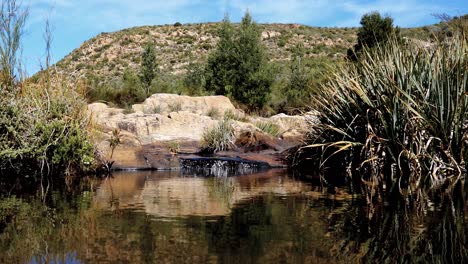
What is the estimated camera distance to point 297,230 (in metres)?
5.52

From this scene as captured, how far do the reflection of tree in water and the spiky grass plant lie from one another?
96.2 inches

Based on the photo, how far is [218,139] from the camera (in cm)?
1722

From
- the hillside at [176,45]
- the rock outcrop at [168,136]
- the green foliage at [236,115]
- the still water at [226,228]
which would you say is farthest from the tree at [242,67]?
the still water at [226,228]

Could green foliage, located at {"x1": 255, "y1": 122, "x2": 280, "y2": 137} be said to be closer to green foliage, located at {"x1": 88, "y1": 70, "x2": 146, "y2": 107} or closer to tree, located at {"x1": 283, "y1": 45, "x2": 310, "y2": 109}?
green foliage, located at {"x1": 88, "y1": 70, "x2": 146, "y2": 107}

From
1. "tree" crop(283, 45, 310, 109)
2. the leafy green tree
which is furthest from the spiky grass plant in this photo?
the leafy green tree

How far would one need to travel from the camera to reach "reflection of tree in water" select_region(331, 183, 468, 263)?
4.52 meters

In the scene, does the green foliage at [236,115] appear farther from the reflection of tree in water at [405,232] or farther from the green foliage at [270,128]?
the reflection of tree in water at [405,232]

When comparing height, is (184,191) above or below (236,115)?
below

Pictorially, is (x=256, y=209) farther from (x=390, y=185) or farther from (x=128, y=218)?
(x=390, y=185)

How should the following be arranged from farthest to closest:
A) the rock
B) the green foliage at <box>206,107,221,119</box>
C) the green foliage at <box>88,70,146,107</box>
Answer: the green foliage at <box>88,70,146,107</box> < the green foliage at <box>206,107,221,119</box> < the rock

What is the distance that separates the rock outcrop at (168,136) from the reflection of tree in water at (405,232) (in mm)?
6957

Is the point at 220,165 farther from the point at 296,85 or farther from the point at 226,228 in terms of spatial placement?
the point at 296,85

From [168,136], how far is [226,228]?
12.7m

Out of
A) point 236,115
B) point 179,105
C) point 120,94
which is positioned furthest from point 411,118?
point 120,94
